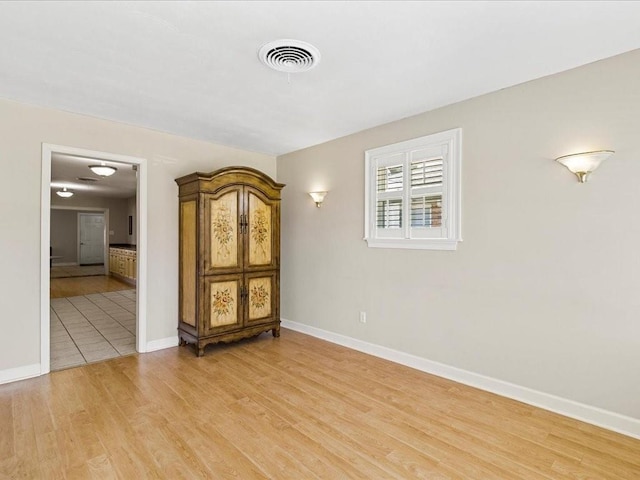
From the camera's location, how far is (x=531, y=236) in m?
2.75

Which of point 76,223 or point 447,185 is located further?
point 76,223

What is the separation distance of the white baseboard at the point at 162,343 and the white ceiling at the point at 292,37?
2.55 m

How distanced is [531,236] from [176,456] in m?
2.97

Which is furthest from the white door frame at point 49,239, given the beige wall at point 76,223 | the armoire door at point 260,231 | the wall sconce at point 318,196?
the beige wall at point 76,223

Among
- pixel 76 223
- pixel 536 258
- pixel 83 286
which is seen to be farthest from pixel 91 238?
pixel 536 258

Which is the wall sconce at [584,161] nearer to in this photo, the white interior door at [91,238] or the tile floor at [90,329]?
the tile floor at [90,329]

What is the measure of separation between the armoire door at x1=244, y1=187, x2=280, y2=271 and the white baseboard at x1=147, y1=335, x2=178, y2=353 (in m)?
1.24

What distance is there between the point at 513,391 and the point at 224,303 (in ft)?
9.81

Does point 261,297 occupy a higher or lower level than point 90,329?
higher

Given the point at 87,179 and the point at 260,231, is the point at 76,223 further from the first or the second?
the point at 260,231

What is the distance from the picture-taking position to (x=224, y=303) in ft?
13.1

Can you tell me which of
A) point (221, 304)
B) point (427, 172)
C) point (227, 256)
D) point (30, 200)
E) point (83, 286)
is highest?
point (427, 172)

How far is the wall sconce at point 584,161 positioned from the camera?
233cm

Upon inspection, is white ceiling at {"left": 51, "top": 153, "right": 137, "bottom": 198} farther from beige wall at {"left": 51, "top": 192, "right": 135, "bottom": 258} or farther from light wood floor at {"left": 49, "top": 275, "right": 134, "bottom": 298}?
light wood floor at {"left": 49, "top": 275, "right": 134, "bottom": 298}
